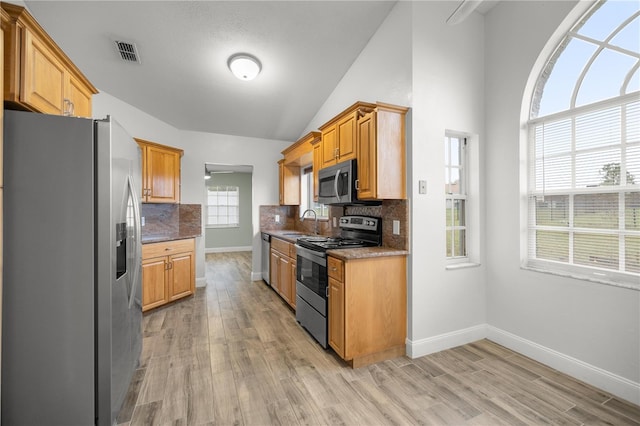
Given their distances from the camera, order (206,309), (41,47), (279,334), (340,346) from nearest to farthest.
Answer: (41,47) < (340,346) < (279,334) < (206,309)

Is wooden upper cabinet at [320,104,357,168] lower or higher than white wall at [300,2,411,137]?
lower

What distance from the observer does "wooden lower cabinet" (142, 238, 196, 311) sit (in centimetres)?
355

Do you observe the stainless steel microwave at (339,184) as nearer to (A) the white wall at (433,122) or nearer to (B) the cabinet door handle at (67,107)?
(A) the white wall at (433,122)

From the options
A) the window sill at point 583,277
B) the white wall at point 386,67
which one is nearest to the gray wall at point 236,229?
the white wall at point 386,67

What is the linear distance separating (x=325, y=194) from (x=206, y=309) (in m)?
2.28

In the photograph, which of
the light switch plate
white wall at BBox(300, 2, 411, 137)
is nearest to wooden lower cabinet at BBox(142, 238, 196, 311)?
white wall at BBox(300, 2, 411, 137)

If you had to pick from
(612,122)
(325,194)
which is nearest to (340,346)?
(325,194)

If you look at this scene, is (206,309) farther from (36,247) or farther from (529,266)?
(529,266)

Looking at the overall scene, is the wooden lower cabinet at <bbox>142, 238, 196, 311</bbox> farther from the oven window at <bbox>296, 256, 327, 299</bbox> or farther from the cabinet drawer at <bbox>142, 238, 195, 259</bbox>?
the oven window at <bbox>296, 256, 327, 299</bbox>

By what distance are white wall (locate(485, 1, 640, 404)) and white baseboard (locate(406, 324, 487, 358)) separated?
150 mm

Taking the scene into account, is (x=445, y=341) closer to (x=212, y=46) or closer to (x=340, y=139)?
(x=340, y=139)

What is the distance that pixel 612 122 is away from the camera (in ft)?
6.97

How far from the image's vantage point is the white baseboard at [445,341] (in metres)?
2.53

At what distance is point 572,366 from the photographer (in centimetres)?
224
